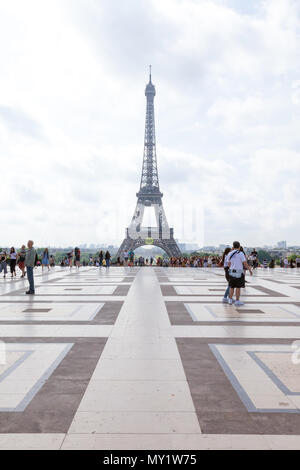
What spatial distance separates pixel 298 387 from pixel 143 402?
177 cm

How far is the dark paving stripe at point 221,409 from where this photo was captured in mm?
3267

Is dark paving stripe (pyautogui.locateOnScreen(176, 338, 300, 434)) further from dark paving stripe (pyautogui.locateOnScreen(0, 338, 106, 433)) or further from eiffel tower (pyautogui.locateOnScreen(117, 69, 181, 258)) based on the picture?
eiffel tower (pyautogui.locateOnScreen(117, 69, 181, 258))

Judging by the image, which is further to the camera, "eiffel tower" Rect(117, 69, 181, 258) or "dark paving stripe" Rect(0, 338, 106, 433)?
"eiffel tower" Rect(117, 69, 181, 258)

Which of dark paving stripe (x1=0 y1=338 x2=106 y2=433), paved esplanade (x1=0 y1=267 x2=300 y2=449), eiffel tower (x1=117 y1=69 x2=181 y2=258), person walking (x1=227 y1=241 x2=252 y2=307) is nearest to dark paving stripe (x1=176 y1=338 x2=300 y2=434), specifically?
paved esplanade (x1=0 y1=267 x2=300 y2=449)

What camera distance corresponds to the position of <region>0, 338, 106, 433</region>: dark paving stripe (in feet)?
10.8

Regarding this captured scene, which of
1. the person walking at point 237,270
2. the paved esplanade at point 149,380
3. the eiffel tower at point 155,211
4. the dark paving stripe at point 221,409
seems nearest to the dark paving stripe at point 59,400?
the paved esplanade at point 149,380

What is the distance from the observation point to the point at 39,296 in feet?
37.7

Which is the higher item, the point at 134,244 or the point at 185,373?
the point at 134,244

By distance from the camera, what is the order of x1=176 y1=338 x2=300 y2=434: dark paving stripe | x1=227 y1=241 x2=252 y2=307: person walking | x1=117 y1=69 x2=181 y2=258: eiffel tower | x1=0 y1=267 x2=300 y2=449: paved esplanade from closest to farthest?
x1=0 y1=267 x2=300 y2=449: paved esplanade < x1=176 y1=338 x2=300 y2=434: dark paving stripe < x1=227 y1=241 x2=252 y2=307: person walking < x1=117 y1=69 x2=181 y2=258: eiffel tower

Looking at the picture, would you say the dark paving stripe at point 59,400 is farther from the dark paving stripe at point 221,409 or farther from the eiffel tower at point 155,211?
the eiffel tower at point 155,211

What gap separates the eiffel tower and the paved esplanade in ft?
190

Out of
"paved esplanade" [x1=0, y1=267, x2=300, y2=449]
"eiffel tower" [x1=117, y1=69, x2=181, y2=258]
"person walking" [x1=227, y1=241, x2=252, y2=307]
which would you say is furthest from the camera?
"eiffel tower" [x1=117, y1=69, x2=181, y2=258]
